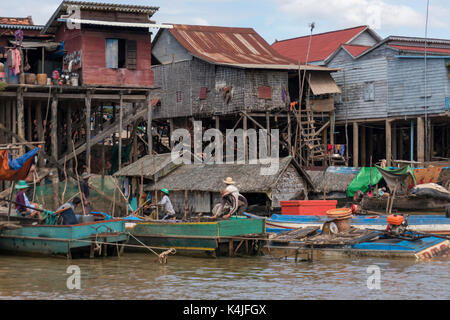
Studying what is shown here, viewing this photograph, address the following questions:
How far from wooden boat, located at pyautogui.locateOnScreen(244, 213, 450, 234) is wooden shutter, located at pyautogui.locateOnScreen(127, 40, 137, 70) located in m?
9.57

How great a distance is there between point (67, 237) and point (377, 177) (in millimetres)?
14672

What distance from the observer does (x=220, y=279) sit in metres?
14.0

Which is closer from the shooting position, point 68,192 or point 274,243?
point 274,243

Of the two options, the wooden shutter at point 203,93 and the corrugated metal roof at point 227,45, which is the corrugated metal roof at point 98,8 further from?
the wooden shutter at point 203,93

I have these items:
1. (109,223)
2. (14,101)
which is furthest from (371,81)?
(109,223)

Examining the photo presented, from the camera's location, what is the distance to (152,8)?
1035 inches

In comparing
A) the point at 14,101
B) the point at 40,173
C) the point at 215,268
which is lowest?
the point at 215,268

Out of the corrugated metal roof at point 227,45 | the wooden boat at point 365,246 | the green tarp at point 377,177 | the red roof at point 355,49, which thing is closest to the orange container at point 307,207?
the wooden boat at point 365,246

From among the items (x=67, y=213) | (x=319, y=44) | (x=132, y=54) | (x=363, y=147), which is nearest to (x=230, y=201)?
(x=67, y=213)

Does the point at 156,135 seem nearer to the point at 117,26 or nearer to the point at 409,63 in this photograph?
the point at 117,26

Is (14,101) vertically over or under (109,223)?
over

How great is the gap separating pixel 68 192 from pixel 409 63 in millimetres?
16161

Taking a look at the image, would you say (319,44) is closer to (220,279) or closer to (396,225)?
(396,225)

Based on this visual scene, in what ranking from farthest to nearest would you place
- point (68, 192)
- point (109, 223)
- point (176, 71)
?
1. point (176, 71)
2. point (68, 192)
3. point (109, 223)
